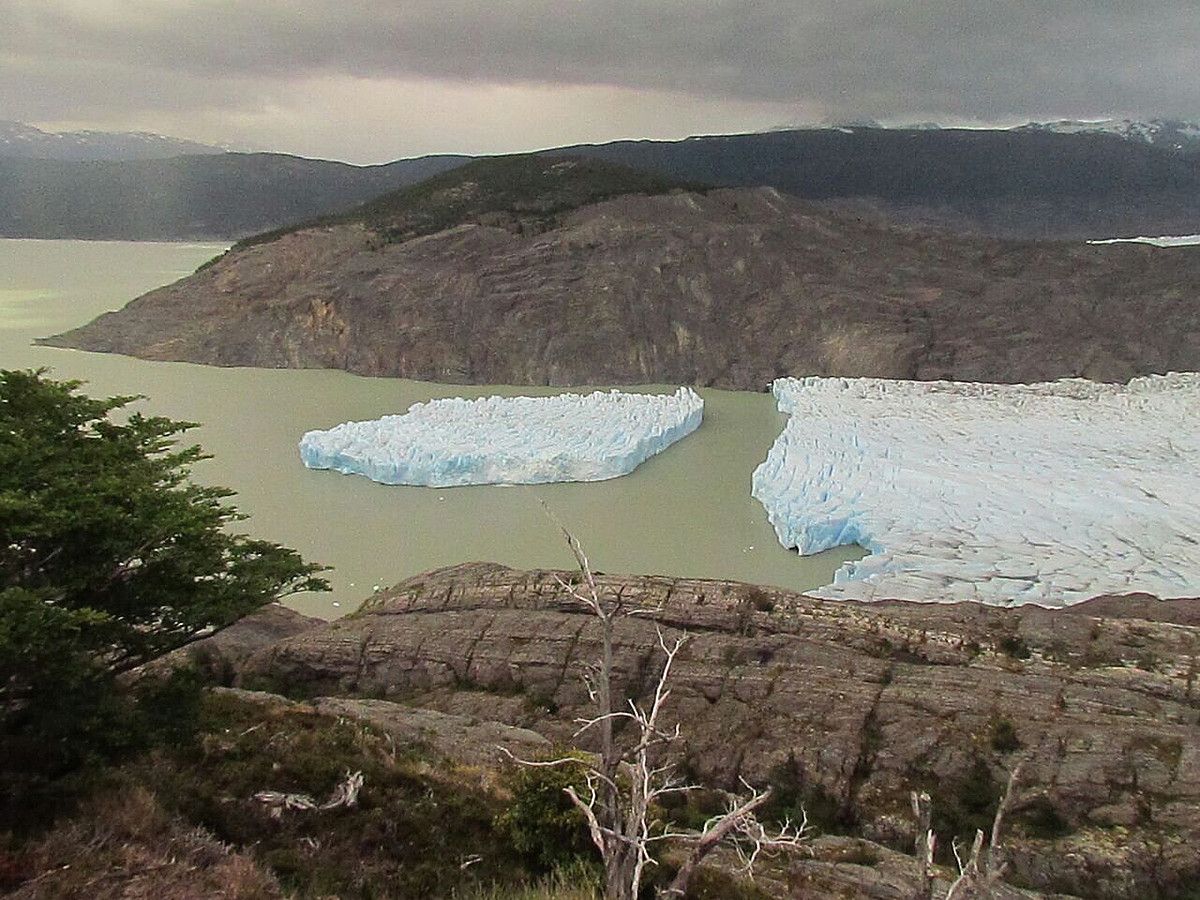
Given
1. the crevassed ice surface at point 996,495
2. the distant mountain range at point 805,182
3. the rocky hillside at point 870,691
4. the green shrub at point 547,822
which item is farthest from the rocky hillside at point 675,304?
the distant mountain range at point 805,182

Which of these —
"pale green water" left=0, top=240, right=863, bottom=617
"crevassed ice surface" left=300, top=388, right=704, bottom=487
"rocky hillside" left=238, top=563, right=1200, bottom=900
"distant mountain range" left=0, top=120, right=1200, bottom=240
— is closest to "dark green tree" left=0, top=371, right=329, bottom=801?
"rocky hillside" left=238, top=563, right=1200, bottom=900

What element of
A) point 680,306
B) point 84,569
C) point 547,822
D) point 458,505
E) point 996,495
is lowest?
point 458,505

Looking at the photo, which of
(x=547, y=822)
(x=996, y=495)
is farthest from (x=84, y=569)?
(x=996, y=495)

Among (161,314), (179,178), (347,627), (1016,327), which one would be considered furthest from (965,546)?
(179,178)

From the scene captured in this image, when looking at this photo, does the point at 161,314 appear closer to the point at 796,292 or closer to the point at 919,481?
the point at 796,292

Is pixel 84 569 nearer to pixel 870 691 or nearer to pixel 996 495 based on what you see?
pixel 870 691
